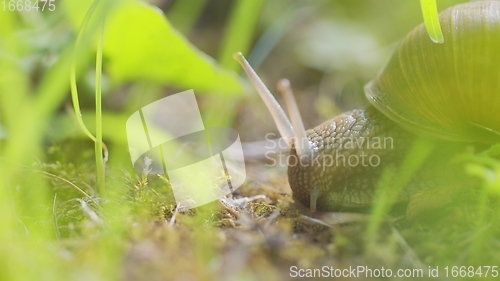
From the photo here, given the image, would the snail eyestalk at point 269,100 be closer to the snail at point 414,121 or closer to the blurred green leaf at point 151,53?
the snail at point 414,121

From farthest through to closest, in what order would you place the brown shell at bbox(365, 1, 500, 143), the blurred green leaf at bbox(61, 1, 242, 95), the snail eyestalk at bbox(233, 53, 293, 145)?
the blurred green leaf at bbox(61, 1, 242, 95) → the snail eyestalk at bbox(233, 53, 293, 145) → the brown shell at bbox(365, 1, 500, 143)

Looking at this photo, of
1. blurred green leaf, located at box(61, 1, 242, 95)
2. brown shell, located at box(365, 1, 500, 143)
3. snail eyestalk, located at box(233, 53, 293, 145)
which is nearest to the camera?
brown shell, located at box(365, 1, 500, 143)

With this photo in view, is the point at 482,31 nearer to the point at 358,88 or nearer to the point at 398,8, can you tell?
the point at 358,88

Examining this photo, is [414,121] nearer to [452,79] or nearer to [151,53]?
[452,79]

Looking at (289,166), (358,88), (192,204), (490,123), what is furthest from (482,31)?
(358,88)

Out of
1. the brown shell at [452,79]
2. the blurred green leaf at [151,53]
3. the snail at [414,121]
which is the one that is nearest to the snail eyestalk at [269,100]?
the snail at [414,121]

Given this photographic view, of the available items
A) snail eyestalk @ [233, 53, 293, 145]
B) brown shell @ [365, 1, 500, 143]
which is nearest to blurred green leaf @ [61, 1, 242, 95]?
snail eyestalk @ [233, 53, 293, 145]

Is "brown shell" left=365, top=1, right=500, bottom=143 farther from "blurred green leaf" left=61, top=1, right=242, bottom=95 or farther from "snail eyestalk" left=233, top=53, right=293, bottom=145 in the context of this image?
"blurred green leaf" left=61, top=1, right=242, bottom=95
